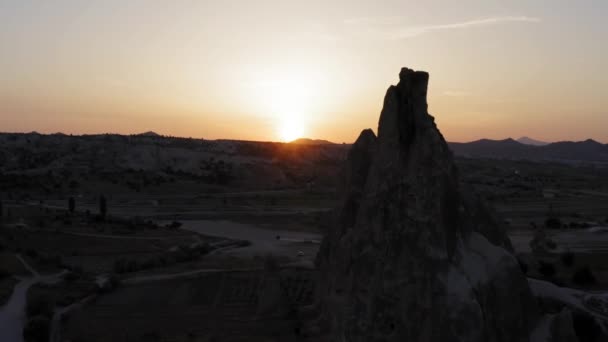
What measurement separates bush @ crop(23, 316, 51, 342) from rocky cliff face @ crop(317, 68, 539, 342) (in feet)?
34.4

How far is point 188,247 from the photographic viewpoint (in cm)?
3631

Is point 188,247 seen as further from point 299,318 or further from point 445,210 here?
point 445,210

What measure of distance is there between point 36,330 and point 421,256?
1353 centimetres

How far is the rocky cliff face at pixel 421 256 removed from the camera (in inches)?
430

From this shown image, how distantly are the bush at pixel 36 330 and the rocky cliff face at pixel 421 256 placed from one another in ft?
34.4

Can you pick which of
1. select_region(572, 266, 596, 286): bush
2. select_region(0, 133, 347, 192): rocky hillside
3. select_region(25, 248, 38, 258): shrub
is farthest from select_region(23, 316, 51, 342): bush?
select_region(0, 133, 347, 192): rocky hillside

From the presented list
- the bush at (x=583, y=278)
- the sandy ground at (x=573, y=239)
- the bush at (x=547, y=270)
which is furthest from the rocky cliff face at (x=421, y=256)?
the sandy ground at (x=573, y=239)

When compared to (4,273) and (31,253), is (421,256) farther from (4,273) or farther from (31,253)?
(31,253)

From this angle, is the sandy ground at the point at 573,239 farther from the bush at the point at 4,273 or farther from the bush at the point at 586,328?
the bush at the point at 4,273

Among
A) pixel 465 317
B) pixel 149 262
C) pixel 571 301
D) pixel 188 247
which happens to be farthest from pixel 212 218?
pixel 465 317

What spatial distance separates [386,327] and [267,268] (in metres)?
9.52

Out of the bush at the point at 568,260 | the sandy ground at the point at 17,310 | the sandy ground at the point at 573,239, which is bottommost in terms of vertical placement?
the sandy ground at the point at 17,310

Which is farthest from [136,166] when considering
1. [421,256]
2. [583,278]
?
[421,256]

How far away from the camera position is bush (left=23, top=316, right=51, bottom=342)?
1805 centimetres
